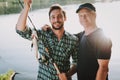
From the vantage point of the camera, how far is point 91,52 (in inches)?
76.9

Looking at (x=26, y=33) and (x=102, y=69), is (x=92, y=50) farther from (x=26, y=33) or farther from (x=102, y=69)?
(x=26, y=33)

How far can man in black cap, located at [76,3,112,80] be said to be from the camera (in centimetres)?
189

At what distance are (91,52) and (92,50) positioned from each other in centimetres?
1

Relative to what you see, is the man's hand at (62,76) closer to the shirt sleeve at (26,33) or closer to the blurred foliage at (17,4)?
the shirt sleeve at (26,33)

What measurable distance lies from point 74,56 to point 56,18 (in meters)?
0.28

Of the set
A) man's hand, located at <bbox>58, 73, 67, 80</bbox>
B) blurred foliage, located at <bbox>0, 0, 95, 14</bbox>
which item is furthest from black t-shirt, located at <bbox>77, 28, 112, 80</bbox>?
blurred foliage, located at <bbox>0, 0, 95, 14</bbox>

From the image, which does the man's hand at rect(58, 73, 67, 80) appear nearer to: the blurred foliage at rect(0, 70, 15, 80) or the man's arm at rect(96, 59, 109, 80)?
the man's arm at rect(96, 59, 109, 80)

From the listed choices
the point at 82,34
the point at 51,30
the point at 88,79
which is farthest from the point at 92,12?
→ the point at 88,79

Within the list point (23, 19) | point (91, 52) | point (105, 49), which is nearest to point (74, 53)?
point (91, 52)

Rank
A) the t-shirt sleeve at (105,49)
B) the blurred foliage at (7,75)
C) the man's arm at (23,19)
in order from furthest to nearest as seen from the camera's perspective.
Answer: the blurred foliage at (7,75), the man's arm at (23,19), the t-shirt sleeve at (105,49)

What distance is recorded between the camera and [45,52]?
2070mm

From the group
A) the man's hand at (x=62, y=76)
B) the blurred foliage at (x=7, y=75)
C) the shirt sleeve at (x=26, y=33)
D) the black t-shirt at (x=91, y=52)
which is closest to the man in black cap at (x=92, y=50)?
the black t-shirt at (x=91, y=52)

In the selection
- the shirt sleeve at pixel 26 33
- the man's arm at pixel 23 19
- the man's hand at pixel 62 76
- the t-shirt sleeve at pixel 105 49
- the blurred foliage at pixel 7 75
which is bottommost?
the blurred foliage at pixel 7 75

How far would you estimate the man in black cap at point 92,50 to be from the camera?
1892 mm
